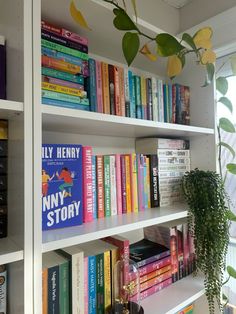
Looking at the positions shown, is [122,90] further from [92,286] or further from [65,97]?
[92,286]

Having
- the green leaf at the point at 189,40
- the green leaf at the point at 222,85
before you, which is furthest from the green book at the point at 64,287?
the green leaf at the point at 222,85

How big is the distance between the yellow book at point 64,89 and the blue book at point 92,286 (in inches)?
21.0

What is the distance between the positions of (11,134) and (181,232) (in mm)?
856

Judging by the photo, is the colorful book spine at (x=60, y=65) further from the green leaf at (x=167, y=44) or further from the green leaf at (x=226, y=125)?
the green leaf at (x=226, y=125)

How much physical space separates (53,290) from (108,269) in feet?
0.68

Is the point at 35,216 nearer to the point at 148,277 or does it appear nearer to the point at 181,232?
the point at 148,277

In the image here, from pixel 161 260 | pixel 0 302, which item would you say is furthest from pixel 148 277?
pixel 0 302

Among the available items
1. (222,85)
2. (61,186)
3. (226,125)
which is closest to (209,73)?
(222,85)

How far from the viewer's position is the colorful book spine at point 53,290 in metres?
0.68

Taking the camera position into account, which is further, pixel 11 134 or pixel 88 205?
pixel 88 205

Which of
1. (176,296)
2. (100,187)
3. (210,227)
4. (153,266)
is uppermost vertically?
(100,187)

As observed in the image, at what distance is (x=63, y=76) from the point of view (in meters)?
0.78

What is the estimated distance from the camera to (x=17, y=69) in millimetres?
615

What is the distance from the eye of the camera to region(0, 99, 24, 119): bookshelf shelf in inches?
22.0
